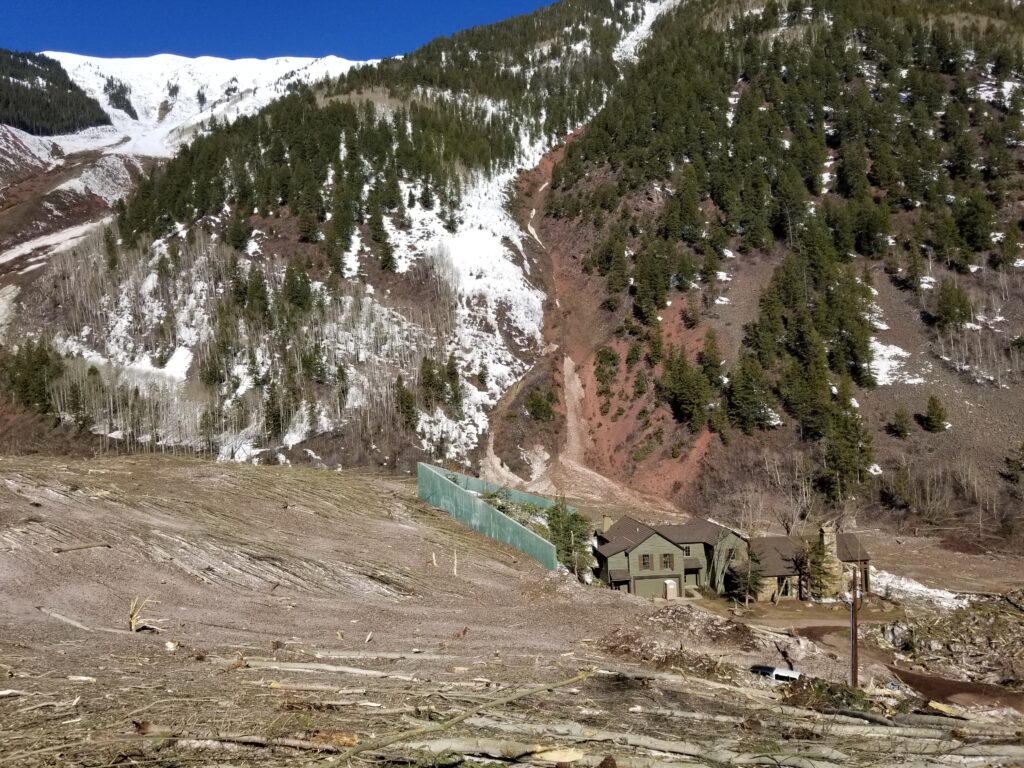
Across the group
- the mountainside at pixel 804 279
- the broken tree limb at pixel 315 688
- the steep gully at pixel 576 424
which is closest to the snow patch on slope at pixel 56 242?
the steep gully at pixel 576 424

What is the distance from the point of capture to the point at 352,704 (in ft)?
22.7

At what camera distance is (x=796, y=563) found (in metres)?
33.0

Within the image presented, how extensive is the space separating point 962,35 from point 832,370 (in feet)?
247

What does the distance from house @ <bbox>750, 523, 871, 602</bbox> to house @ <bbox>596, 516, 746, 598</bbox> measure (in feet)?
4.39

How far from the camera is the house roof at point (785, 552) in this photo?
32812 mm

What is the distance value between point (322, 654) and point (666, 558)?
27.0 metres

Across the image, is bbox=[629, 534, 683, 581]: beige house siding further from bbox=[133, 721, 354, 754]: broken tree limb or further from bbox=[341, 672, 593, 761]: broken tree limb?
bbox=[133, 721, 354, 754]: broken tree limb

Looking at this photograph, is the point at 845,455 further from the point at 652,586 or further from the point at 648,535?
the point at 652,586

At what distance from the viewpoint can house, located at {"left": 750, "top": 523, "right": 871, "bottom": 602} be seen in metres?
32.6

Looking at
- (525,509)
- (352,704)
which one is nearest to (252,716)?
(352,704)

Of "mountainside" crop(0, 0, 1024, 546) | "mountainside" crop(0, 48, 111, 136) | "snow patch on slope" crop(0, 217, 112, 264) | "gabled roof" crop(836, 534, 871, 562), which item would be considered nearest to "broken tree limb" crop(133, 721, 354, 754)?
"gabled roof" crop(836, 534, 871, 562)

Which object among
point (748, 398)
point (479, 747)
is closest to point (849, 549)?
point (748, 398)

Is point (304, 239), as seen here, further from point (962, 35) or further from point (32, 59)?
point (32, 59)

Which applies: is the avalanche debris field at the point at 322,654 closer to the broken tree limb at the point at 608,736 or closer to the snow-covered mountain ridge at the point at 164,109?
the broken tree limb at the point at 608,736
